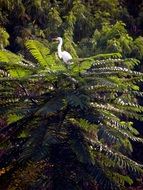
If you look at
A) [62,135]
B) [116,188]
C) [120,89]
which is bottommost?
[116,188]

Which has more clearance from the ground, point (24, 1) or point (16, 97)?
point (24, 1)

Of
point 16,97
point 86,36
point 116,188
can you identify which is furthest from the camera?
point 86,36

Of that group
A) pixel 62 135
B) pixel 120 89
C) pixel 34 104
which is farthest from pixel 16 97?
pixel 120 89

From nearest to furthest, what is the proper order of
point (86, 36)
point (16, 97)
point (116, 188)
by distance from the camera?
1. point (116, 188)
2. point (16, 97)
3. point (86, 36)

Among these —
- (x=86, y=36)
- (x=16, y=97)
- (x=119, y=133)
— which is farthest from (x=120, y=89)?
(x=86, y=36)

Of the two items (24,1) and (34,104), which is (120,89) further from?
(24,1)

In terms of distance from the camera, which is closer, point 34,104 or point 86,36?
point 34,104

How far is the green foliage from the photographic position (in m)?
5.05

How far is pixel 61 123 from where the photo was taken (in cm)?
528

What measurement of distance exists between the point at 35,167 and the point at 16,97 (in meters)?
0.85

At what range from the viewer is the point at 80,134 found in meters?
5.28

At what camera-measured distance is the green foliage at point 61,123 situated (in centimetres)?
505

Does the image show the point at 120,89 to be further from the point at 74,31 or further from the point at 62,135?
the point at 74,31

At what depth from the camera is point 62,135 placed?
5.28 m
